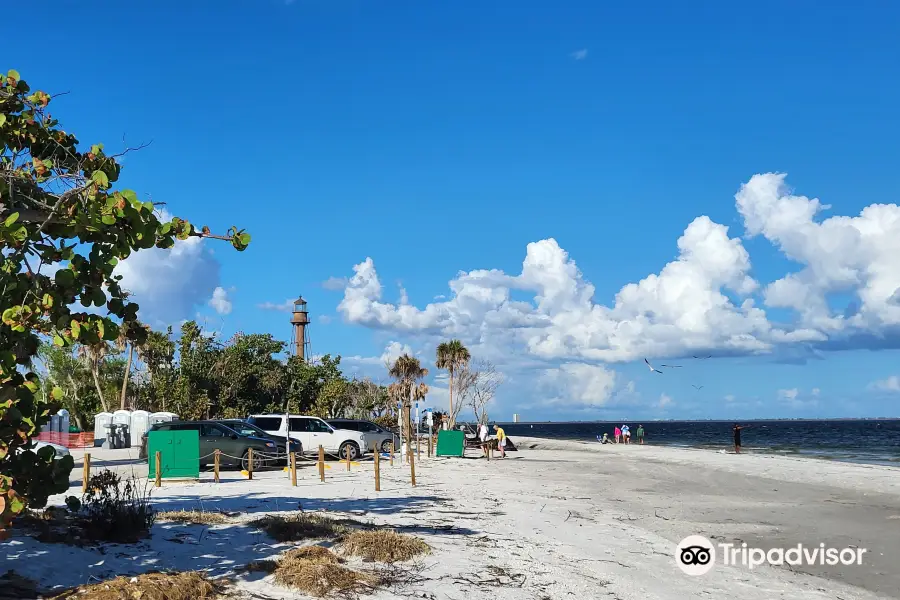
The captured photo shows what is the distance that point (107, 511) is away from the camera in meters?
8.73

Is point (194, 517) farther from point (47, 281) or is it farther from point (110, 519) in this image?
point (47, 281)

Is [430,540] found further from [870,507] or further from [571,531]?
[870,507]

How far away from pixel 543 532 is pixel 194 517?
539 centimetres

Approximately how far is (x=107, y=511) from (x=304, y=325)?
72772 millimetres

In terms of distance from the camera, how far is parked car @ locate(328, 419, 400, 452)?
95.1 feet

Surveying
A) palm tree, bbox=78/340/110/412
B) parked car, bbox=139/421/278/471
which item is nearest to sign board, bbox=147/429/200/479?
parked car, bbox=139/421/278/471

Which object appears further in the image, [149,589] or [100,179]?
[149,589]

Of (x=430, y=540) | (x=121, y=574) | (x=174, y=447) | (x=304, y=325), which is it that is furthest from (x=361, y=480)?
(x=304, y=325)

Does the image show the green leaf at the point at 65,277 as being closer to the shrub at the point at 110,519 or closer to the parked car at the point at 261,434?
the shrub at the point at 110,519

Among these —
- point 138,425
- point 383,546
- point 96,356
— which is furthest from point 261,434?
point 96,356

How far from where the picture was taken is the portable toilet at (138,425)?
Result: 38969 mm

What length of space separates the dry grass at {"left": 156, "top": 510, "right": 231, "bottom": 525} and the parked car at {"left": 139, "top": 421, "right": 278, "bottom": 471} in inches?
450

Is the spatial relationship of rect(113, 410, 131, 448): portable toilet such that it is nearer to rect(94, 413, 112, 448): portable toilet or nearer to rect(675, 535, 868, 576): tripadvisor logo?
rect(94, 413, 112, 448): portable toilet

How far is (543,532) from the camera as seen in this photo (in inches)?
478
